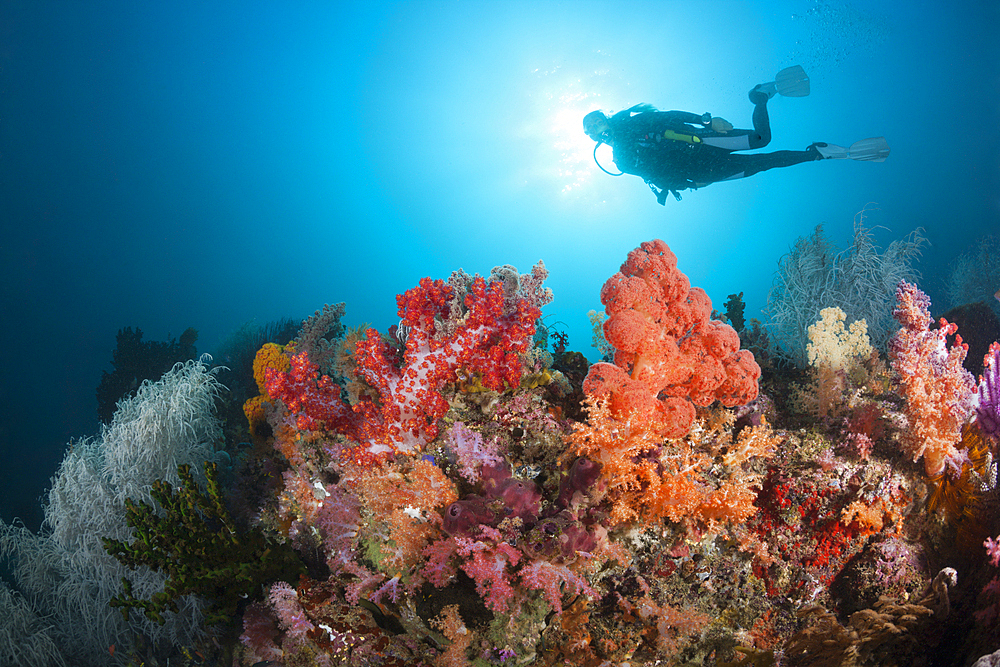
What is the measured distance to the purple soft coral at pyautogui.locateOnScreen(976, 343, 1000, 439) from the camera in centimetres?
301

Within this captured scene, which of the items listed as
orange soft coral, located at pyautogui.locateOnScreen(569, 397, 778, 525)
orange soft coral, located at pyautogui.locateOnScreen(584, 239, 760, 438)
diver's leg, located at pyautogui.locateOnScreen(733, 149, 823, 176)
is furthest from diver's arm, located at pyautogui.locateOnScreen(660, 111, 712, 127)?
orange soft coral, located at pyautogui.locateOnScreen(569, 397, 778, 525)

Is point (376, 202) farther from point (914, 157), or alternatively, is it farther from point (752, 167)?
point (914, 157)

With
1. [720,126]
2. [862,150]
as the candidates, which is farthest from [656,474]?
[862,150]

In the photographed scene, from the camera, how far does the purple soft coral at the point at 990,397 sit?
3.01 m

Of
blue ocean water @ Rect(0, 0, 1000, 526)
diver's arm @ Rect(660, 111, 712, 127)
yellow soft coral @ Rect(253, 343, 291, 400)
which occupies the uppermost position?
blue ocean water @ Rect(0, 0, 1000, 526)

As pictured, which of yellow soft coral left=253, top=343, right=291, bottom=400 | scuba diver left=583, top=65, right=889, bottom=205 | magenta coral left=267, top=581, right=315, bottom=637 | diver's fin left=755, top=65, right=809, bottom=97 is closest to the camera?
magenta coral left=267, top=581, right=315, bottom=637

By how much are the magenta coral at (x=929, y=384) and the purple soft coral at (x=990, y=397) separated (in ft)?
0.21

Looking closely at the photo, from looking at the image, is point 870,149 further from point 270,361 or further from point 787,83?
point 270,361

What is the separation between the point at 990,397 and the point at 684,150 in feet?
27.1

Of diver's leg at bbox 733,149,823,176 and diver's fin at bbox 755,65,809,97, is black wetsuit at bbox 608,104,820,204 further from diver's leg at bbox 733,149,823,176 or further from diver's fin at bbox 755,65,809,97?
diver's fin at bbox 755,65,809,97

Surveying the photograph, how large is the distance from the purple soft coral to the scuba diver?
7302 mm

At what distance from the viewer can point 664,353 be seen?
10.6 ft

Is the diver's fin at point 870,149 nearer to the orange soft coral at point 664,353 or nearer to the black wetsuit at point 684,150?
the black wetsuit at point 684,150

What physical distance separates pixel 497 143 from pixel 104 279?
1657 inches
